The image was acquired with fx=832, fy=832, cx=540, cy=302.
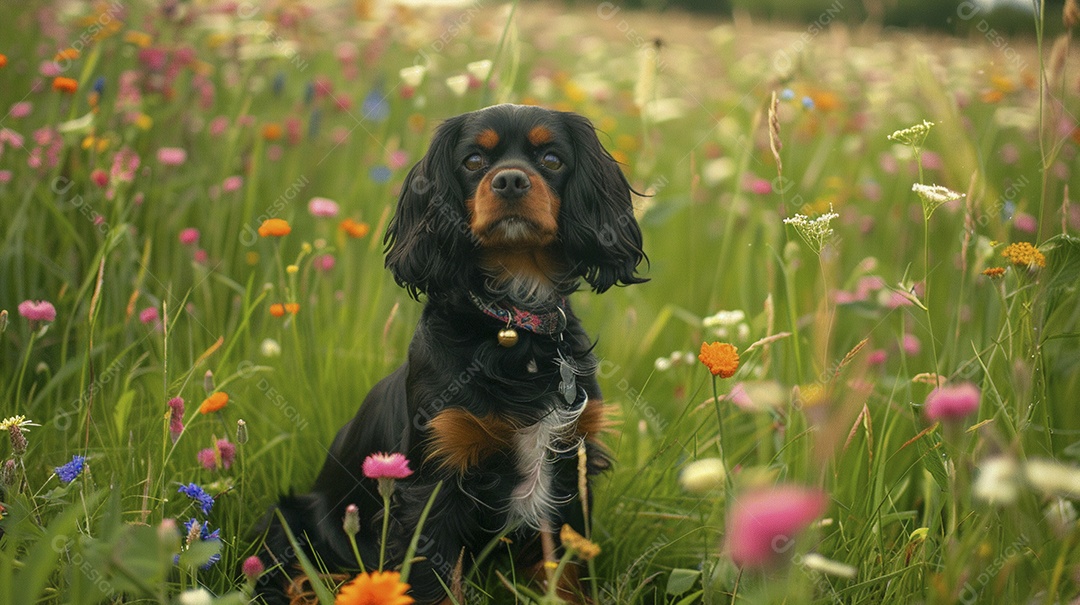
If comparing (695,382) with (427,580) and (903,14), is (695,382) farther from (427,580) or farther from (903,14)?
(903,14)

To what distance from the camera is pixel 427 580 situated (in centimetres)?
198

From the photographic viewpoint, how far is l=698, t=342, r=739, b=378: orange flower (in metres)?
1.55

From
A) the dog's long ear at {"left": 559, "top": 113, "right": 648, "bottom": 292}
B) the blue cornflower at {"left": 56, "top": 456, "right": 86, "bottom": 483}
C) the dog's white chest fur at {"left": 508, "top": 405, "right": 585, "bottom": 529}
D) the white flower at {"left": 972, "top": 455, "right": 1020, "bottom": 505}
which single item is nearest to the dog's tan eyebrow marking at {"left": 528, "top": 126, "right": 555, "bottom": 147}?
the dog's long ear at {"left": 559, "top": 113, "right": 648, "bottom": 292}

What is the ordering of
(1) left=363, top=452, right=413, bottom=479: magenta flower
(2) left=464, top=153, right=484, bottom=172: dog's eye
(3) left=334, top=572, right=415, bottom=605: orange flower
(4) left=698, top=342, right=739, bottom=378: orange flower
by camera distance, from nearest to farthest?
(3) left=334, top=572, right=415, bottom=605: orange flower < (1) left=363, top=452, right=413, bottom=479: magenta flower < (4) left=698, top=342, right=739, bottom=378: orange flower < (2) left=464, top=153, right=484, bottom=172: dog's eye

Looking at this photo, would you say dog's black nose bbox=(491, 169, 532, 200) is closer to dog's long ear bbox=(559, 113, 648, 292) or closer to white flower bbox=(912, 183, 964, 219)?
dog's long ear bbox=(559, 113, 648, 292)

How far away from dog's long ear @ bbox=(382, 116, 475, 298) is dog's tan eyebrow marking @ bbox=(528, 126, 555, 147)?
0.23 metres

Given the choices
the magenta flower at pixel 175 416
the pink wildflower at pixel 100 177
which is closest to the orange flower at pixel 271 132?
the pink wildflower at pixel 100 177

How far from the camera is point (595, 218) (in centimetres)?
230

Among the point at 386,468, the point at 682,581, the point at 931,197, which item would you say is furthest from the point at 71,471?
the point at 931,197

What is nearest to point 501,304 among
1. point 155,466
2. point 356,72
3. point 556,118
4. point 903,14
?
point 556,118

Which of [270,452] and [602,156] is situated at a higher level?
[602,156]

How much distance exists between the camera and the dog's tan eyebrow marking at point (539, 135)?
84.7 inches

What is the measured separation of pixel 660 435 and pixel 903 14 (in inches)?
453

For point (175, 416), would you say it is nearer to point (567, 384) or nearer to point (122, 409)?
point (122, 409)
